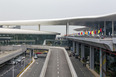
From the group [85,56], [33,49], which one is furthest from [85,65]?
[33,49]

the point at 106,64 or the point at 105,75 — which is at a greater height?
the point at 106,64

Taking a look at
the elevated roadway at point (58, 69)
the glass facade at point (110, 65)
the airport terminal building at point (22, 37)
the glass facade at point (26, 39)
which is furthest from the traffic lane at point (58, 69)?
the glass facade at point (26, 39)

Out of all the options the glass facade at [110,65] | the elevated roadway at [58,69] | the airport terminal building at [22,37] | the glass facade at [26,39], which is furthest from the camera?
the glass facade at [26,39]


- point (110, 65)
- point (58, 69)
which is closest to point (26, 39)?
point (58, 69)

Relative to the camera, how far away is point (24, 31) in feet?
190

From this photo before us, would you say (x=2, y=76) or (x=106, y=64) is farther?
(x=2, y=76)

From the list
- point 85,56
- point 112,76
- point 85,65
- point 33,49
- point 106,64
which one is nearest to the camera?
point 112,76

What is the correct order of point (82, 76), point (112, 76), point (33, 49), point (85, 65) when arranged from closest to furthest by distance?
point (112, 76)
point (82, 76)
point (85, 65)
point (33, 49)

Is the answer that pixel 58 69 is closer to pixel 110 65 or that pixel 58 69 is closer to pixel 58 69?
pixel 58 69

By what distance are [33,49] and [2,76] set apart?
92.0ft

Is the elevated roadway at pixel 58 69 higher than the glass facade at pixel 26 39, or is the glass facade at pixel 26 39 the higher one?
the glass facade at pixel 26 39

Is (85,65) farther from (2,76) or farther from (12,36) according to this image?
(12,36)

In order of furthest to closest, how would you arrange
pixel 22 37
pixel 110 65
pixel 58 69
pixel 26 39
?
pixel 26 39 → pixel 22 37 → pixel 110 65 → pixel 58 69

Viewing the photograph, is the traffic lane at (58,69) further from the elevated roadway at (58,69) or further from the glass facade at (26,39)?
the glass facade at (26,39)
